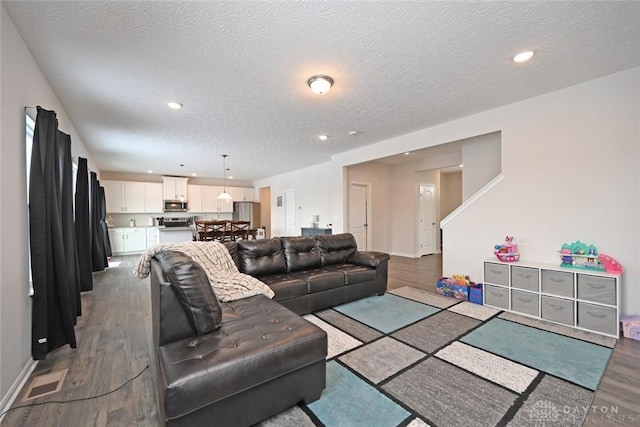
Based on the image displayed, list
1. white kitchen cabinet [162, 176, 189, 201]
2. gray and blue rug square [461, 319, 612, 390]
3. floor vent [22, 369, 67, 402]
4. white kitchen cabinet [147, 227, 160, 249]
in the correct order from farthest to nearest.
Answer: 1. white kitchen cabinet [162, 176, 189, 201]
2. white kitchen cabinet [147, 227, 160, 249]
3. gray and blue rug square [461, 319, 612, 390]
4. floor vent [22, 369, 67, 402]

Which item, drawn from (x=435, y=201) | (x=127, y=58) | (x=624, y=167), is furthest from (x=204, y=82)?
(x=435, y=201)

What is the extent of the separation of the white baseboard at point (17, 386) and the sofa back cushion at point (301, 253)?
2381 millimetres

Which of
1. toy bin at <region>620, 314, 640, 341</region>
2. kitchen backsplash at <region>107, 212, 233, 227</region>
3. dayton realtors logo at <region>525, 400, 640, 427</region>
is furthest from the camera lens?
kitchen backsplash at <region>107, 212, 233, 227</region>

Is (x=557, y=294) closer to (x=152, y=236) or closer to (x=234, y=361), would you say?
(x=234, y=361)

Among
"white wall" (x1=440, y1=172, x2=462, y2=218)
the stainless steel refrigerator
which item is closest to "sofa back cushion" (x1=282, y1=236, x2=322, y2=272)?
"white wall" (x1=440, y1=172, x2=462, y2=218)

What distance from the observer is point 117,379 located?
6.33 ft

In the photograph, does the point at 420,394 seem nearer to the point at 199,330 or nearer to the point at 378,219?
the point at 199,330

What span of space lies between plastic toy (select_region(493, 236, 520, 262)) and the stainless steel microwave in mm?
8967

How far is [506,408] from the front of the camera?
159cm

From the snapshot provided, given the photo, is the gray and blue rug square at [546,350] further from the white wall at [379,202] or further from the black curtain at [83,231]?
→ the black curtain at [83,231]

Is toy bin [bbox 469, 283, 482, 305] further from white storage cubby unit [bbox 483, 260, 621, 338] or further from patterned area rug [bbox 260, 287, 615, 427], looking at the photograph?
patterned area rug [bbox 260, 287, 615, 427]

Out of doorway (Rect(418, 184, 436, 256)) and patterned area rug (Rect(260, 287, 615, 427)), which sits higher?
doorway (Rect(418, 184, 436, 256))

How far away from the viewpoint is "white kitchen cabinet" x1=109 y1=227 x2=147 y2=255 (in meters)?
7.78

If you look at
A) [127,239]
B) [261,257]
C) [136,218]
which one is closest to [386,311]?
[261,257]
